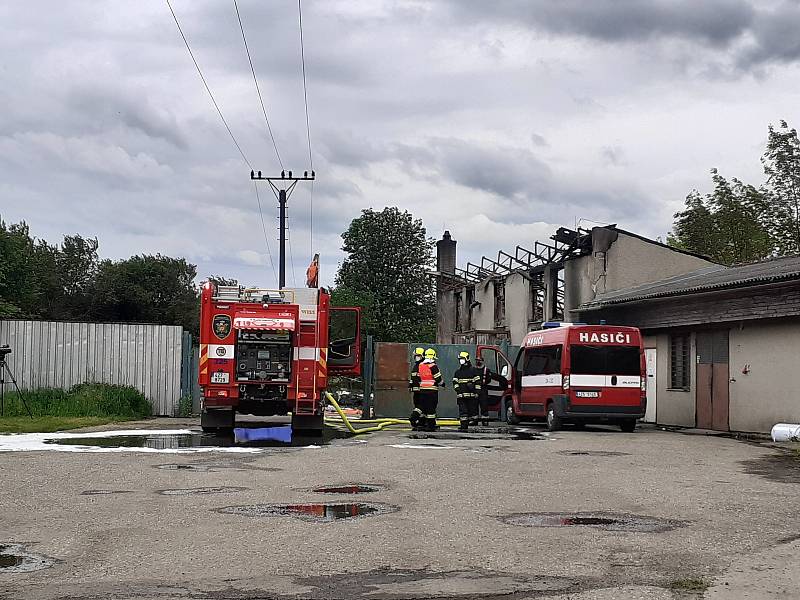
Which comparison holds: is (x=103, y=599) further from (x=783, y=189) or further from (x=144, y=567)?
(x=783, y=189)

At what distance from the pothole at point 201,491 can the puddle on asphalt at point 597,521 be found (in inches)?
131

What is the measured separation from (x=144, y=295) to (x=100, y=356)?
158 feet

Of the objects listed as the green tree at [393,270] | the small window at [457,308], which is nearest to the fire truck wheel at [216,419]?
the small window at [457,308]

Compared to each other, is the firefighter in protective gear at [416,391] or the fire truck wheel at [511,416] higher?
the firefighter in protective gear at [416,391]

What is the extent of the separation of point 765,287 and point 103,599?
17950 mm

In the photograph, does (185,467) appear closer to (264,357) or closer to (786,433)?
(264,357)


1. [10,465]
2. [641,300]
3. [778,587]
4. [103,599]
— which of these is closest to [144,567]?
[103,599]

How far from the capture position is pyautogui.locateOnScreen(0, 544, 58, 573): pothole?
273 inches

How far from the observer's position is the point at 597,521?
350 inches

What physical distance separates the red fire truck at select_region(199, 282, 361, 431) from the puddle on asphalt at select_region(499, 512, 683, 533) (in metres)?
10.3

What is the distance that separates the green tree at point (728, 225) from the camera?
1970 inches

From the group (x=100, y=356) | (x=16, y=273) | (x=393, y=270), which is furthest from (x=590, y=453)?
(x=16, y=273)

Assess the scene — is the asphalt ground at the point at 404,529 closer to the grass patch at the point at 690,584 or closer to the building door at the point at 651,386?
the grass patch at the point at 690,584

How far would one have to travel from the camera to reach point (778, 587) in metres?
6.30
